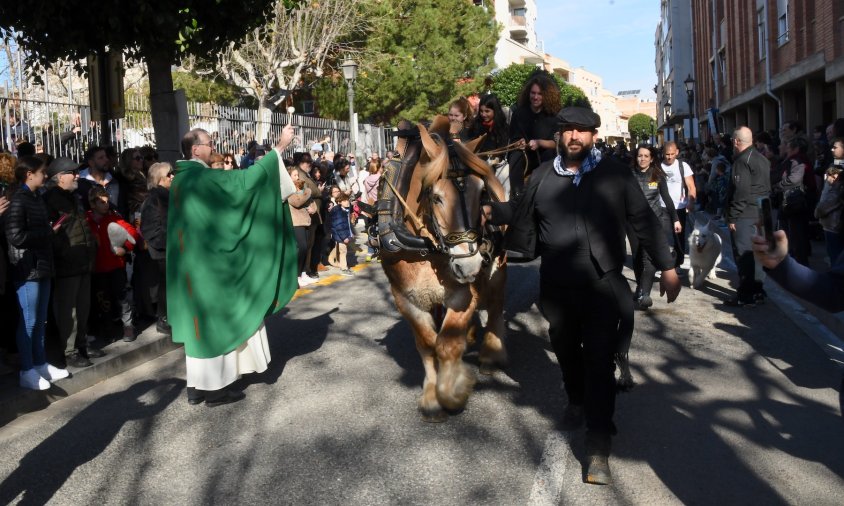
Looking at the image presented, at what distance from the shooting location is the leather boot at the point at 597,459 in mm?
4395

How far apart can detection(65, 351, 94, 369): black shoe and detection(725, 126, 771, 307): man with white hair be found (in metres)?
6.65

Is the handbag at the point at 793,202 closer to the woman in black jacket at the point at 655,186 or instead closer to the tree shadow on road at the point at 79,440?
the woman in black jacket at the point at 655,186

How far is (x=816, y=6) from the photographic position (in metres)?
20.3

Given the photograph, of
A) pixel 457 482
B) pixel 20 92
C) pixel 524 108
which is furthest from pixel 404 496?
pixel 20 92

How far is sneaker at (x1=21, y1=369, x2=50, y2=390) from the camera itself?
21.6 feet

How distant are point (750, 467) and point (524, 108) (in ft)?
13.4

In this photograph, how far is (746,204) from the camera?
356 inches

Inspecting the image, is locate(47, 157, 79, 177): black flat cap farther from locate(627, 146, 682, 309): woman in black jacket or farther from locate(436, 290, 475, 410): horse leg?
locate(627, 146, 682, 309): woman in black jacket

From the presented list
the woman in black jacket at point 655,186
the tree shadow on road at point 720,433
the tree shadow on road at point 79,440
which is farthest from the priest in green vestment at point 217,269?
the woman in black jacket at point 655,186

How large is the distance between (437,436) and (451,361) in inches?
20.3

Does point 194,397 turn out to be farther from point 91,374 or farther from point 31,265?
point 31,265

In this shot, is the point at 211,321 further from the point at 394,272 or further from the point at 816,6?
the point at 816,6

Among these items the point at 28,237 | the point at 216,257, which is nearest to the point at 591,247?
the point at 216,257

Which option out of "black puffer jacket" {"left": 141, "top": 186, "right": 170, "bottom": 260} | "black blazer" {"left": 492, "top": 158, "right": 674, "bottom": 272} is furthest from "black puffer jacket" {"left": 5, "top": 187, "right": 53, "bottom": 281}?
"black blazer" {"left": 492, "top": 158, "right": 674, "bottom": 272}
